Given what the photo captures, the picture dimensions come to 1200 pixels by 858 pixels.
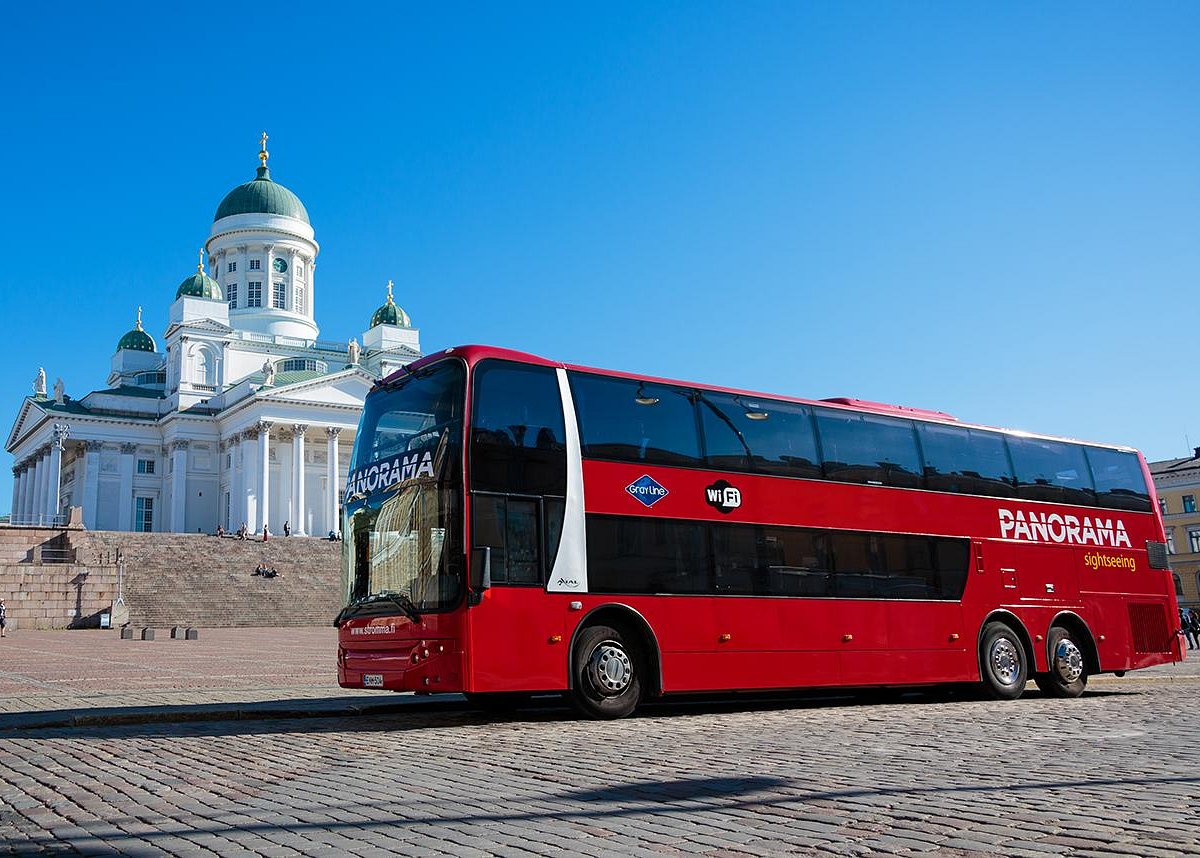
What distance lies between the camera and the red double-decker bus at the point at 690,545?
11.6m

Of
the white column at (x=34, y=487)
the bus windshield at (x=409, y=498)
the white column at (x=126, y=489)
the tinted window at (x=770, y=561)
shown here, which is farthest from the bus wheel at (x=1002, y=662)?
the white column at (x=34, y=487)

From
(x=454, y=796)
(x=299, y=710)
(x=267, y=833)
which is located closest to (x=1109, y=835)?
(x=454, y=796)

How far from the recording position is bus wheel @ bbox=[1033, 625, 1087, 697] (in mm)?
16484

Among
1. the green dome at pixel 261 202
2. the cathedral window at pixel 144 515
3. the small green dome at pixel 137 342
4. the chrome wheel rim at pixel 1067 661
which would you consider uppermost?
the green dome at pixel 261 202

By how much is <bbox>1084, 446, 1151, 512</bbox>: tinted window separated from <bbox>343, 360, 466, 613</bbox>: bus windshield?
1129 centimetres

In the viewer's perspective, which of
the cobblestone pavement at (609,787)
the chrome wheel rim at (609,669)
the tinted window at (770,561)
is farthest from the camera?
the tinted window at (770,561)

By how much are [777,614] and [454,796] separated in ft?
24.8

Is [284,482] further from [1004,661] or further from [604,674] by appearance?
[604,674]

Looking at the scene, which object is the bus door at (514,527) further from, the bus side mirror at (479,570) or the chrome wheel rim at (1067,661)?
the chrome wheel rim at (1067,661)

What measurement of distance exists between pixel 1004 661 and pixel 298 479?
2385 inches

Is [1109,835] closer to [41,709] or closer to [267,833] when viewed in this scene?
[267,833]

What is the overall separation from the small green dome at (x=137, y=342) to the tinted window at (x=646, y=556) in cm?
8063

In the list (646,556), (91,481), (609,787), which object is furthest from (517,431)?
(91,481)

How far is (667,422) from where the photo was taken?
13.3m
